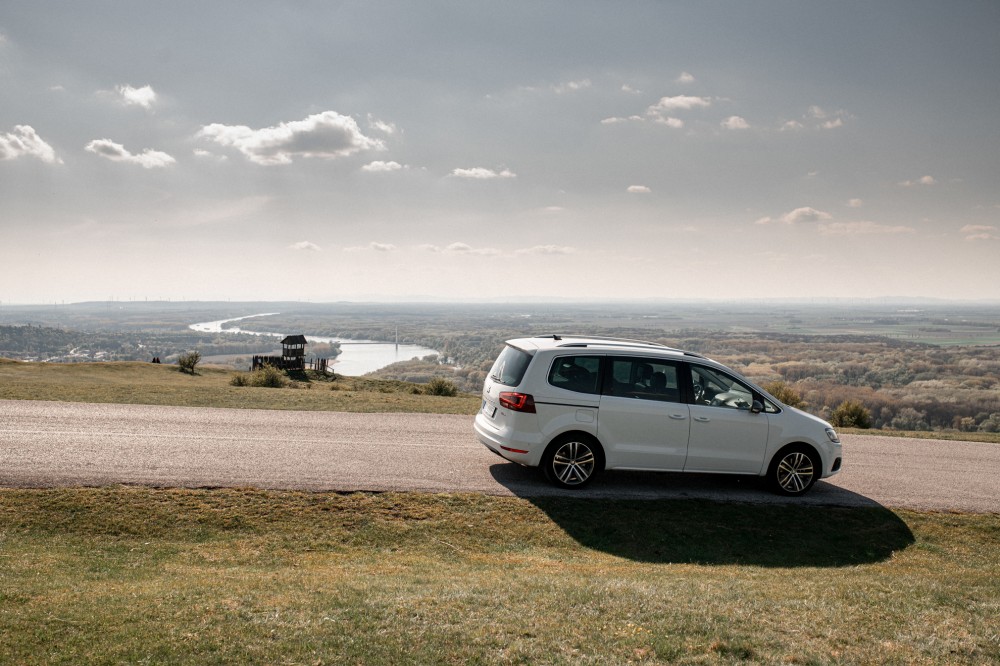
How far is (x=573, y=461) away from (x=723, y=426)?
7.47 ft

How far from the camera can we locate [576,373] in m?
9.02

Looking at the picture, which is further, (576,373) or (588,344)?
(588,344)

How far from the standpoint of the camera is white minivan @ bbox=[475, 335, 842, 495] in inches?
350

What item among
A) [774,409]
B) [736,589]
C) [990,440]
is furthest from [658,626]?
[990,440]

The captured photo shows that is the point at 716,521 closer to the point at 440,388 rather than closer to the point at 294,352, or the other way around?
the point at 440,388

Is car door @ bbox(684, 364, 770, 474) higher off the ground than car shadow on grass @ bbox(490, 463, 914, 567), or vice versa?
car door @ bbox(684, 364, 770, 474)

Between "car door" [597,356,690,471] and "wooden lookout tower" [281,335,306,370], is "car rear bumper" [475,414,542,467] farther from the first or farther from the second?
"wooden lookout tower" [281,335,306,370]

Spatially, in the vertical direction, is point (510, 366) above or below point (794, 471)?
above

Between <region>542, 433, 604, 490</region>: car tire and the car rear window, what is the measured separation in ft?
3.65

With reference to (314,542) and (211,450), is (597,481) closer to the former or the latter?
(314,542)

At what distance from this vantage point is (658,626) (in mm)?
4598

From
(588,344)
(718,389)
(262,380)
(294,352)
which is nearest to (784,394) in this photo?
(718,389)

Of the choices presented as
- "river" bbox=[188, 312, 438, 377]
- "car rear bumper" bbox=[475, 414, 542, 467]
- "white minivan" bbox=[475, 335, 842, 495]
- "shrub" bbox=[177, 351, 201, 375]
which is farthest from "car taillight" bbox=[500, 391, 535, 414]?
"river" bbox=[188, 312, 438, 377]

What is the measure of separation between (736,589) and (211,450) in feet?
27.8
